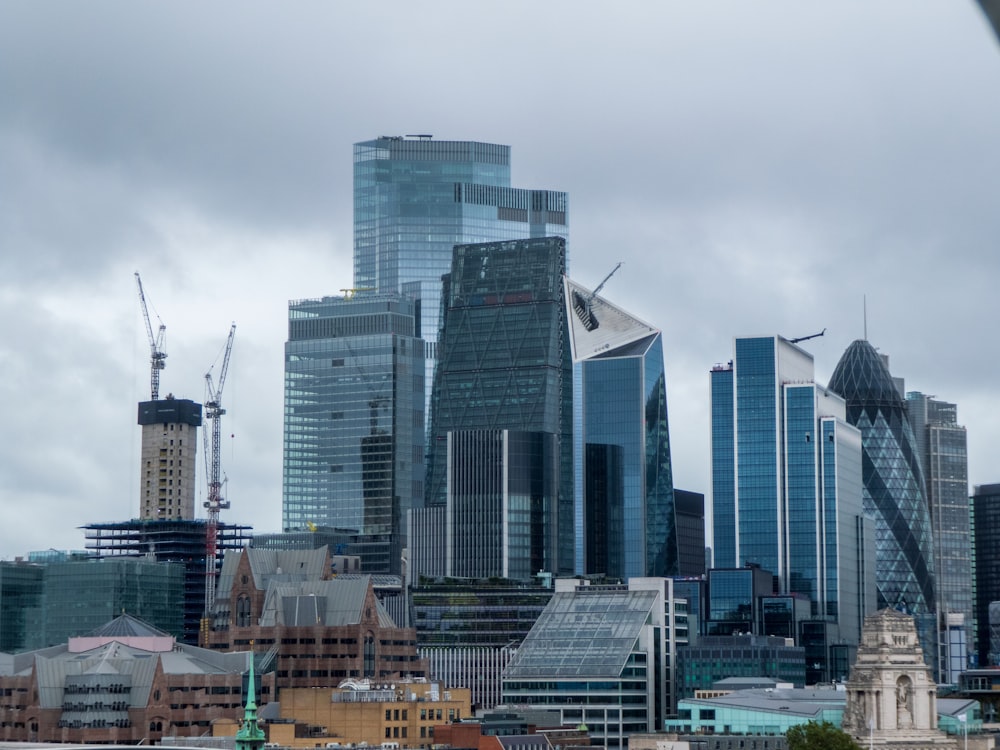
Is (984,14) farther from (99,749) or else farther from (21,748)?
(21,748)

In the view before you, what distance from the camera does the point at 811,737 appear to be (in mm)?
196375

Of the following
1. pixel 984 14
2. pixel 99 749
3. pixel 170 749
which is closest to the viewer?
pixel 984 14

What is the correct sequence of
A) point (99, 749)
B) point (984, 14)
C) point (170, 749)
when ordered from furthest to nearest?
point (170, 749) < point (99, 749) < point (984, 14)

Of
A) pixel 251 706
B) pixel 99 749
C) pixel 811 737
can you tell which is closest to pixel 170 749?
pixel 251 706

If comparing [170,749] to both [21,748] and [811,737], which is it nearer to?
[21,748]

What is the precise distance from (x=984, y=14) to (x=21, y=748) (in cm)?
19361

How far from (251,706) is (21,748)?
26.4m

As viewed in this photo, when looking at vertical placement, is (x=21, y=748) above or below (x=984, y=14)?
below

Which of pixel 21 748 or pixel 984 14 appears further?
pixel 21 748

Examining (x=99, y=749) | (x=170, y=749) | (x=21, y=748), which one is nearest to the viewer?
(x=99, y=749)

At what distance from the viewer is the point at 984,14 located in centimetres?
711

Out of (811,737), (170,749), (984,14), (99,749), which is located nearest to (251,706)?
(170,749)

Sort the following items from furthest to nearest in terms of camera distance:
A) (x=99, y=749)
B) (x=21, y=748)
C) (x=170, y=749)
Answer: (x=21, y=748) → (x=170, y=749) → (x=99, y=749)

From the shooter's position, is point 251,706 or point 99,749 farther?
point 251,706
